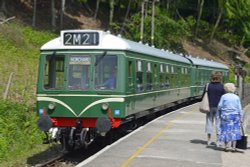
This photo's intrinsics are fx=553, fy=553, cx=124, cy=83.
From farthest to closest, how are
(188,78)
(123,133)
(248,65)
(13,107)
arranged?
(248,65) < (188,78) < (13,107) < (123,133)

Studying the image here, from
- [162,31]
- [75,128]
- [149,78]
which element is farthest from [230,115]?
[162,31]

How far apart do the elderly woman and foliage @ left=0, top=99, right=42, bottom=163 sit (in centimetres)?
586

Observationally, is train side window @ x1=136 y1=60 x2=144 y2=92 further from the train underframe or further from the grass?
the grass

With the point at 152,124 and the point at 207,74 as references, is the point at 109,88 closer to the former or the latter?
the point at 152,124

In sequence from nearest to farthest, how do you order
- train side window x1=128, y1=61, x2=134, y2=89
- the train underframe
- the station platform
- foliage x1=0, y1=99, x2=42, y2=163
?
the station platform, the train underframe, train side window x1=128, y1=61, x2=134, y2=89, foliage x1=0, y1=99, x2=42, y2=163

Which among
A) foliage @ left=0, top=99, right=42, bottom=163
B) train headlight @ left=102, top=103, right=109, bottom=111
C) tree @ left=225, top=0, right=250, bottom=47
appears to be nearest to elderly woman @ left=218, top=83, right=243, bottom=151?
train headlight @ left=102, top=103, right=109, bottom=111

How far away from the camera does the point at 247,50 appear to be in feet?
249

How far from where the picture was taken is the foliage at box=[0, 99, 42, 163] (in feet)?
51.1

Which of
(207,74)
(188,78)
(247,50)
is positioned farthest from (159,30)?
(247,50)

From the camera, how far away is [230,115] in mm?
12781

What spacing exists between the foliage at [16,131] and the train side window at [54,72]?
2368mm

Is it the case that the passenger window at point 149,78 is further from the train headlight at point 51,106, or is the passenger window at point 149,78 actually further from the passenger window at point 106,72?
the train headlight at point 51,106

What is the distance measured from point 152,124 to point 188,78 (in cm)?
1241

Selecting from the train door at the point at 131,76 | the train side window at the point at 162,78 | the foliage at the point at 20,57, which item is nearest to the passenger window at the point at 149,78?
the train side window at the point at 162,78
